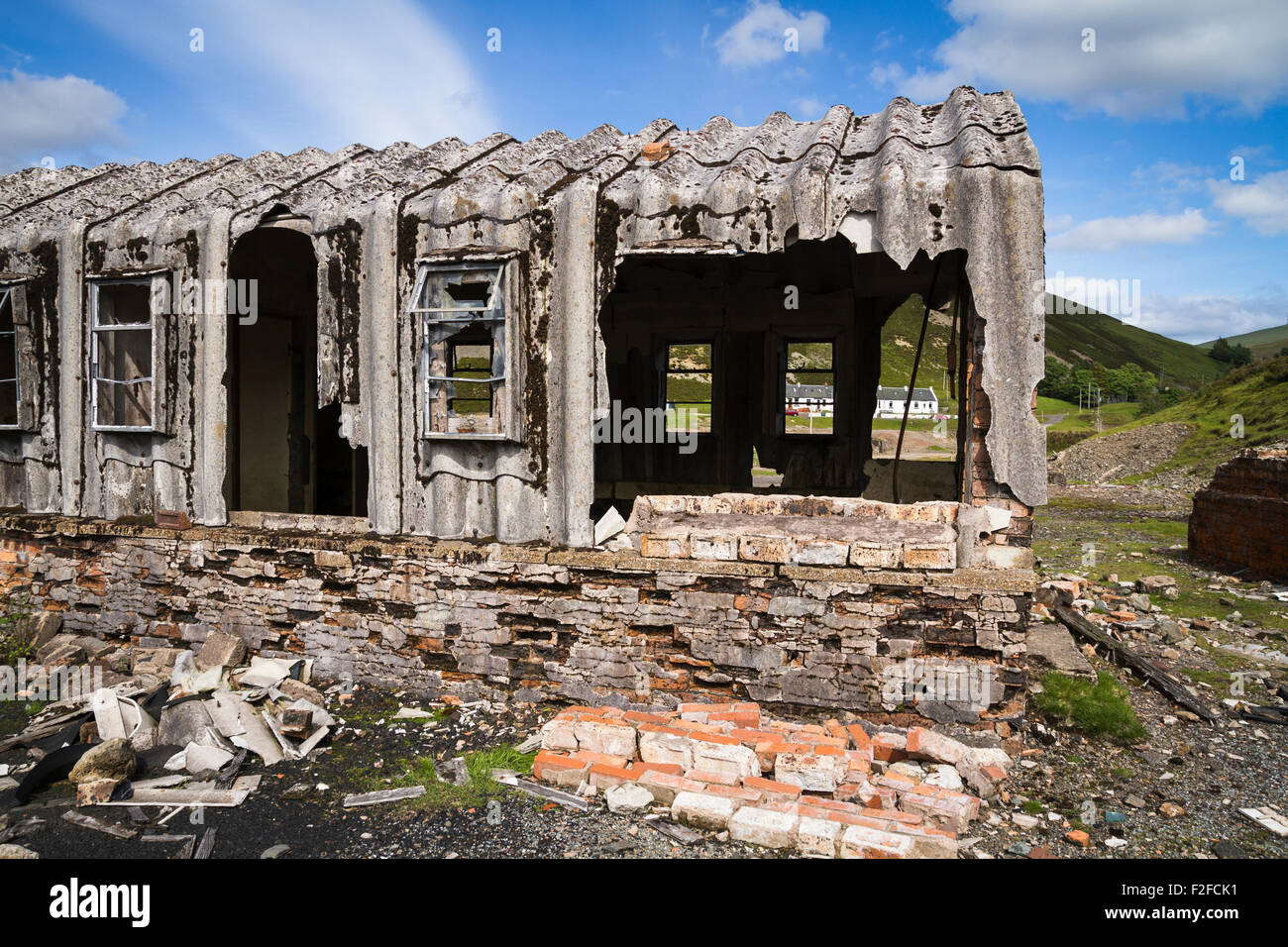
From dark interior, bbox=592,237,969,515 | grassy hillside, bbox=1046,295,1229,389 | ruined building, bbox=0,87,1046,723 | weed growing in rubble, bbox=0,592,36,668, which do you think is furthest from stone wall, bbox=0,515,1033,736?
grassy hillside, bbox=1046,295,1229,389

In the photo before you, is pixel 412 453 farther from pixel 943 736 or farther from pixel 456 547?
pixel 943 736

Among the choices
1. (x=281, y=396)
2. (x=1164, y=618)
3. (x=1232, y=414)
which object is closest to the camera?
(x=1164, y=618)

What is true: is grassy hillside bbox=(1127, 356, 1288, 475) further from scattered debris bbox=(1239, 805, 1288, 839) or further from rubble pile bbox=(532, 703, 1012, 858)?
rubble pile bbox=(532, 703, 1012, 858)

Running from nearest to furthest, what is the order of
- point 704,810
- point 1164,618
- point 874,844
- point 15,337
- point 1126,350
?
point 874,844 < point 704,810 < point 15,337 < point 1164,618 < point 1126,350

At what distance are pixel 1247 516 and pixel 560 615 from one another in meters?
10.0

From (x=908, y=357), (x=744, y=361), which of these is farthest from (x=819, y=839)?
(x=908, y=357)

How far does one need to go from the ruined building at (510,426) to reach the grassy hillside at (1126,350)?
9683 centimetres

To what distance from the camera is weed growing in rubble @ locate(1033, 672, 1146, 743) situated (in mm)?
5188

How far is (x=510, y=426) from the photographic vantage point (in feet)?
18.4

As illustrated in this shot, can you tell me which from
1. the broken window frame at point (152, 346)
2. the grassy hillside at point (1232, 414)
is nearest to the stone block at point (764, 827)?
the broken window frame at point (152, 346)

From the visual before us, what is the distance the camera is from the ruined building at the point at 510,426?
4977mm

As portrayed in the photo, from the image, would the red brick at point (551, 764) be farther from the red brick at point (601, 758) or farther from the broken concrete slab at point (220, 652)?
the broken concrete slab at point (220, 652)

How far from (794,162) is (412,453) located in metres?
3.64

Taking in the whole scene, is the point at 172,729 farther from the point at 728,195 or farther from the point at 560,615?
the point at 728,195
